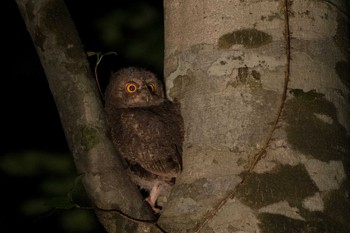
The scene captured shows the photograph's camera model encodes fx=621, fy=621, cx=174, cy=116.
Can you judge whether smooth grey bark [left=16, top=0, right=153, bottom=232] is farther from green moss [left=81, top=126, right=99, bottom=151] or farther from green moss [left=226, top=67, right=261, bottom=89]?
green moss [left=226, top=67, right=261, bottom=89]

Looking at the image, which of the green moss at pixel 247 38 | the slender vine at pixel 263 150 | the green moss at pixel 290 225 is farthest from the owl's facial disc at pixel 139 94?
the green moss at pixel 290 225

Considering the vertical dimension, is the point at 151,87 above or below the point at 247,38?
below

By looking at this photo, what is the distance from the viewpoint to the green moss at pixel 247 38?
2.54m

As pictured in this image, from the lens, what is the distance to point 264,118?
2.41 metres

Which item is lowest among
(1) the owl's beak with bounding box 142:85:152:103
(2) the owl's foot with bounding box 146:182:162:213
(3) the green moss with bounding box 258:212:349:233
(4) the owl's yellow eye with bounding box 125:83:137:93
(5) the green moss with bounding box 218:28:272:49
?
(2) the owl's foot with bounding box 146:182:162:213

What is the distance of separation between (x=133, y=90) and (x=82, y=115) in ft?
5.39

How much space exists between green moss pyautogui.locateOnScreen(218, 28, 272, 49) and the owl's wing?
21.2 inches

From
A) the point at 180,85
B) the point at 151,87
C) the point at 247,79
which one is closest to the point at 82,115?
the point at 180,85

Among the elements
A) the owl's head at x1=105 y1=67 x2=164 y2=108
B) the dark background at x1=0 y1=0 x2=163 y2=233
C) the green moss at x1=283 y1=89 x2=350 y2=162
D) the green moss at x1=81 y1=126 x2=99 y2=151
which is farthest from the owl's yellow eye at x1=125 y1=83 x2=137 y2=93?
the green moss at x1=283 y1=89 x2=350 y2=162

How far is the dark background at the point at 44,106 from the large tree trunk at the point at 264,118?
637mm

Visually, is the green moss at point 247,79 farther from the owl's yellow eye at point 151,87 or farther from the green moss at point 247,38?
the owl's yellow eye at point 151,87

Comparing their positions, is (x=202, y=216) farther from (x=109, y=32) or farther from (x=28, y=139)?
(x=28, y=139)

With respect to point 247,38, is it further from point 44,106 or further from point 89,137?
point 44,106

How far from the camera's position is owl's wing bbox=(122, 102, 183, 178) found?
311 cm
